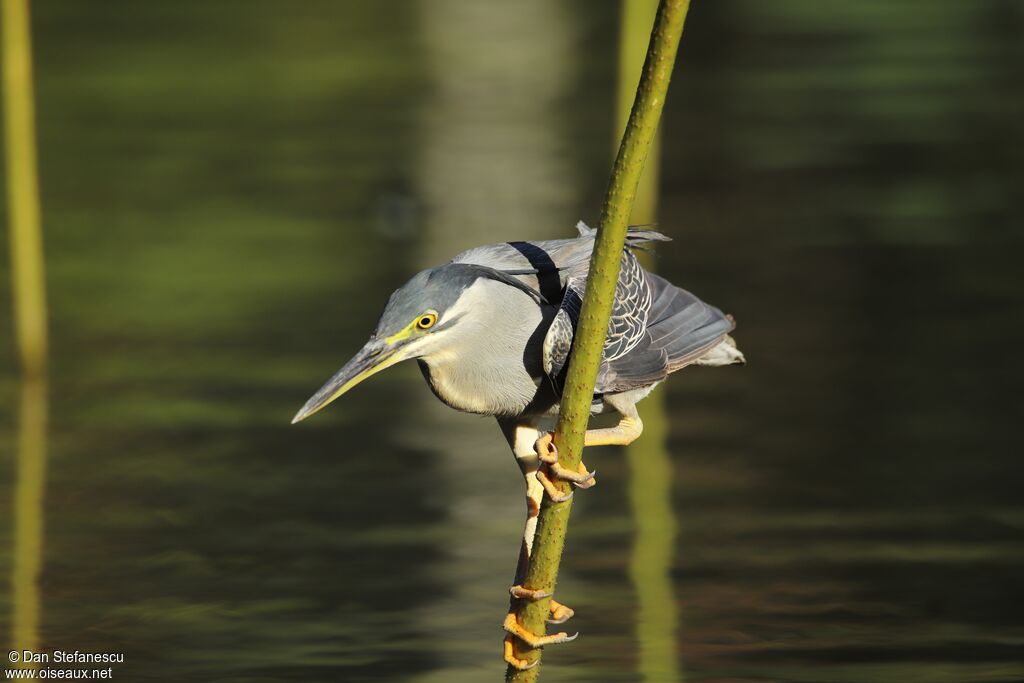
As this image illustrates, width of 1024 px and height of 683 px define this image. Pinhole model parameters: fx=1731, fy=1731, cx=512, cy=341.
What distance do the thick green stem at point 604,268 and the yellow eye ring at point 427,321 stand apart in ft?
1.34

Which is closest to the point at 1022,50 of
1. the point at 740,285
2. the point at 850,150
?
the point at 850,150

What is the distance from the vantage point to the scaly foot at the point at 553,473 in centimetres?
413

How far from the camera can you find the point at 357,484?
30.8ft

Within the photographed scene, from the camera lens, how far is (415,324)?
418 centimetres

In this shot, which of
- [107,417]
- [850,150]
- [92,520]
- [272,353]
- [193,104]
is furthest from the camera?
[193,104]

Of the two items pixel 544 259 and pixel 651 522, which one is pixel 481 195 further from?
pixel 544 259

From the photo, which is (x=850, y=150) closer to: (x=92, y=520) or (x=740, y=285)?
(x=740, y=285)

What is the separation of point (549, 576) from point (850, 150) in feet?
40.4

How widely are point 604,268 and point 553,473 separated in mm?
621

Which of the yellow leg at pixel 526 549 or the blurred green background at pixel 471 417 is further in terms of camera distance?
the blurred green background at pixel 471 417

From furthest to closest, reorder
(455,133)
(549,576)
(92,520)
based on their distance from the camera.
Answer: (455,133) → (92,520) → (549,576)
